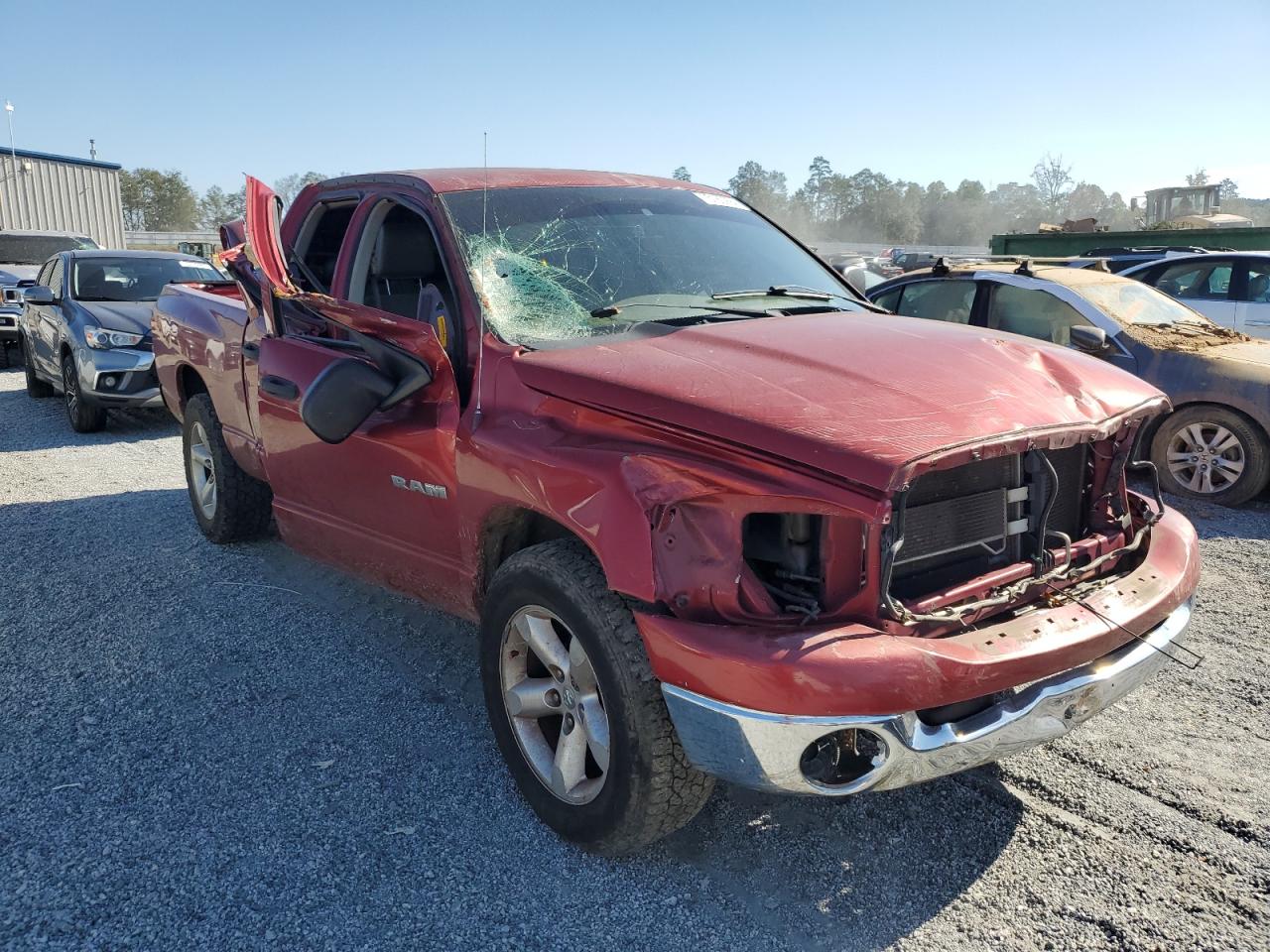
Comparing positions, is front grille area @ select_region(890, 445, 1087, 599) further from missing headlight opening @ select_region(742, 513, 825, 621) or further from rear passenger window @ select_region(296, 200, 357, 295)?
rear passenger window @ select_region(296, 200, 357, 295)

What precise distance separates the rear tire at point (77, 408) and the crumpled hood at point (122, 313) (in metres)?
0.48

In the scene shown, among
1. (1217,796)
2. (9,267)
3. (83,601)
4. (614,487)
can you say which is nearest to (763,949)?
(614,487)

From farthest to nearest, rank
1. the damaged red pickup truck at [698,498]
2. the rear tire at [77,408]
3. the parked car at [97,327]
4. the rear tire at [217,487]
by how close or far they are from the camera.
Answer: the rear tire at [77,408]
the parked car at [97,327]
the rear tire at [217,487]
the damaged red pickup truck at [698,498]

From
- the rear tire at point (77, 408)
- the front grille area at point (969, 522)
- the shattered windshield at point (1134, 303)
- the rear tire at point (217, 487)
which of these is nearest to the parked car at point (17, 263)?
the rear tire at point (77, 408)

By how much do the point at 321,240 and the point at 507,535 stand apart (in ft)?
6.69

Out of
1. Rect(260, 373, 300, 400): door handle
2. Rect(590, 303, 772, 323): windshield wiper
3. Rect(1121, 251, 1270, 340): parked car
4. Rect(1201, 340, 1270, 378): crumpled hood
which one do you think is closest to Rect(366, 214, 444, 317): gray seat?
Rect(260, 373, 300, 400): door handle

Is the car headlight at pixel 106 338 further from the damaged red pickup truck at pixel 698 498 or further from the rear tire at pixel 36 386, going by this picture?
the damaged red pickup truck at pixel 698 498

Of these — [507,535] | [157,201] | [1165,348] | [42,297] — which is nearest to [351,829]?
[507,535]

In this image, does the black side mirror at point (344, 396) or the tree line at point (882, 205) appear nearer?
the black side mirror at point (344, 396)

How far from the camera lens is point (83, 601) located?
4.75 metres

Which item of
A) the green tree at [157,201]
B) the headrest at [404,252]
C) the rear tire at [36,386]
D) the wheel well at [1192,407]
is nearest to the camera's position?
the headrest at [404,252]

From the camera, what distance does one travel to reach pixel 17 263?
16828 mm

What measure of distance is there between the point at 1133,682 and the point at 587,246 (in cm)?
226

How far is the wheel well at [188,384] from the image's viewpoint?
18.4ft
